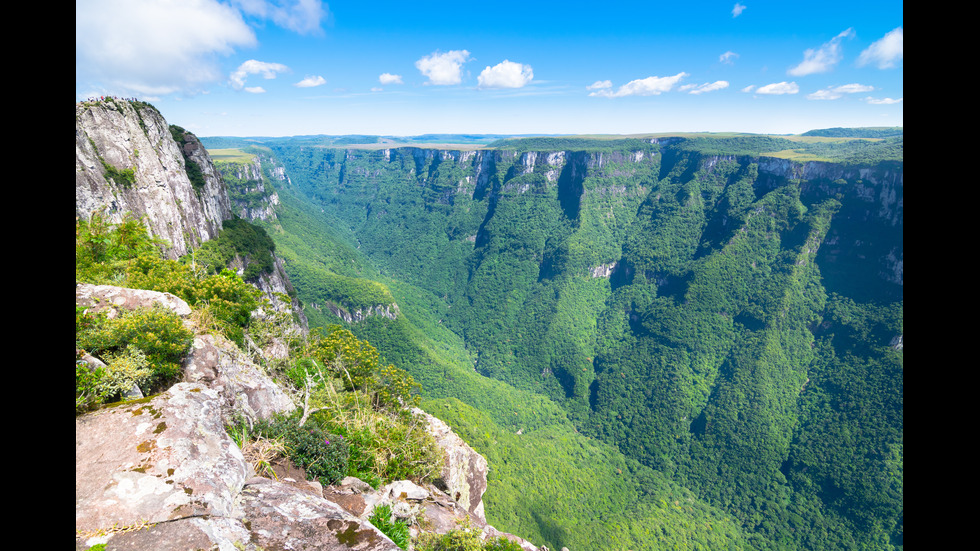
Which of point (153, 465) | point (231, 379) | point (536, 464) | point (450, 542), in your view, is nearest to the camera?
point (153, 465)

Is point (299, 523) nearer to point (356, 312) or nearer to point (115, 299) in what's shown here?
point (115, 299)

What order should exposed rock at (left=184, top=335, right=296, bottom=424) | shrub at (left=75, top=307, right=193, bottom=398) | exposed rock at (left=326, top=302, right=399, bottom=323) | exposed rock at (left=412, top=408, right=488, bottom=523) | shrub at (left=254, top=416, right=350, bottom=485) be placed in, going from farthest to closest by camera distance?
exposed rock at (left=326, top=302, right=399, bottom=323), exposed rock at (left=412, top=408, right=488, bottom=523), exposed rock at (left=184, top=335, right=296, bottom=424), shrub at (left=254, top=416, right=350, bottom=485), shrub at (left=75, top=307, right=193, bottom=398)

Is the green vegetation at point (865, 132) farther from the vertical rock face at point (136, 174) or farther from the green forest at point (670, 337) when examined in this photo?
the vertical rock face at point (136, 174)

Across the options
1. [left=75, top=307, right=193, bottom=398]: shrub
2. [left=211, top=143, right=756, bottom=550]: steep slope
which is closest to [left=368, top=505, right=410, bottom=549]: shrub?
[left=75, top=307, right=193, bottom=398]: shrub

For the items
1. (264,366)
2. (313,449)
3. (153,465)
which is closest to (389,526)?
(313,449)

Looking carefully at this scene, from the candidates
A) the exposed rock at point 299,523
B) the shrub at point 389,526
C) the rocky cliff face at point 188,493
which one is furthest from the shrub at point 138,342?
the shrub at point 389,526

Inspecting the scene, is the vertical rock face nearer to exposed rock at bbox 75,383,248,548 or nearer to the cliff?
the cliff
